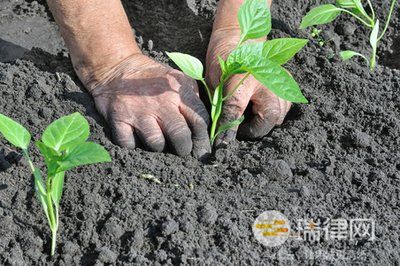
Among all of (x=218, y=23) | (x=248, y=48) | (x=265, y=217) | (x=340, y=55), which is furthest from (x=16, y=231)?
(x=340, y=55)

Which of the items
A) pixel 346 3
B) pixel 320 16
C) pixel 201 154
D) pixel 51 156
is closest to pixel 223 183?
pixel 201 154

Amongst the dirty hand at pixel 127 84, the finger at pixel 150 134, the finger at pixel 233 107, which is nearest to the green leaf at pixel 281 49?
the finger at pixel 233 107

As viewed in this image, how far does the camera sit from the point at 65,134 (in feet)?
5.60

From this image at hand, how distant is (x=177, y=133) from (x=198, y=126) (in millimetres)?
81

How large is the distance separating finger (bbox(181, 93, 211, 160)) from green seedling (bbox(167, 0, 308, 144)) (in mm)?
34

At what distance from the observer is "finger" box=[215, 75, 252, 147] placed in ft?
6.96

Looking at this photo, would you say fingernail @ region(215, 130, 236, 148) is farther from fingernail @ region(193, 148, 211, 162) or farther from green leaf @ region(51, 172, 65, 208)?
green leaf @ region(51, 172, 65, 208)

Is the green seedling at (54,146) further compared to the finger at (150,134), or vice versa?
the finger at (150,134)

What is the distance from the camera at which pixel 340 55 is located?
2443 mm

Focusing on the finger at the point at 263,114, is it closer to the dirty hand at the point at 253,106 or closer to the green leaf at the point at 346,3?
the dirty hand at the point at 253,106

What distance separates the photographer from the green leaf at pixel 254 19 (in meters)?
1.99

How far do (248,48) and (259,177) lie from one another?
0.37 m

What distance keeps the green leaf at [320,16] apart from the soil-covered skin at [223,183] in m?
0.17

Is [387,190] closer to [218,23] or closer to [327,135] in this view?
[327,135]
